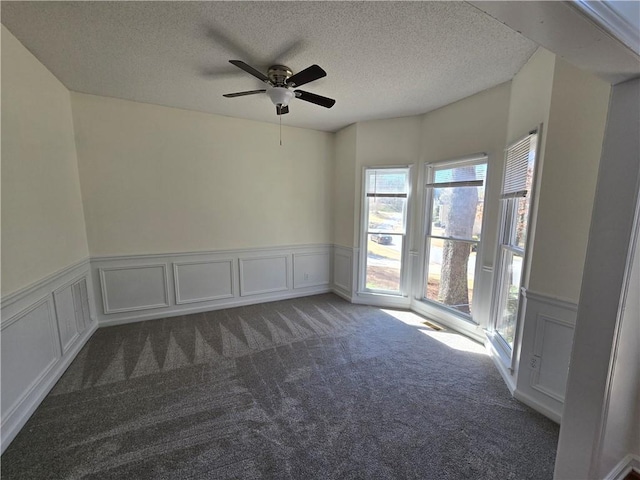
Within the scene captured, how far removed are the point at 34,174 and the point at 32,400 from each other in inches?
68.7

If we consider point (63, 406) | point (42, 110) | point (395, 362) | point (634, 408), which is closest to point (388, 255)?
point (395, 362)

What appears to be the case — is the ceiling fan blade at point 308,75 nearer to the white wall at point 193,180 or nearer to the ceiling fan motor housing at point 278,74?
the ceiling fan motor housing at point 278,74

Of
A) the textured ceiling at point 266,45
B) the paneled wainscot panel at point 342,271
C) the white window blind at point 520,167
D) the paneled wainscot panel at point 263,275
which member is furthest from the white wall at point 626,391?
the paneled wainscot panel at point 263,275

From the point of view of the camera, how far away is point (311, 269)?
456cm

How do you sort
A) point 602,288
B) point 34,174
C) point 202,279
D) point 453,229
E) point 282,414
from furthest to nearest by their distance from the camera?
point 202,279 < point 453,229 < point 34,174 < point 282,414 < point 602,288

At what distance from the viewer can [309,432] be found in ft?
5.84

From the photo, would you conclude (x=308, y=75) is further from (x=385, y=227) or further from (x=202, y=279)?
Answer: (x=202, y=279)

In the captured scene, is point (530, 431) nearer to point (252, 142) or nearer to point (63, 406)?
Answer: point (63, 406)

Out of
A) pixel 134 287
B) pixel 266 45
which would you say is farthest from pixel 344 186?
pixel 134 287

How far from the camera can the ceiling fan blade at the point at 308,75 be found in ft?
6.24

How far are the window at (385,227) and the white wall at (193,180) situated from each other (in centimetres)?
85

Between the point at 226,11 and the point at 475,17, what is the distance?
161 centimetres

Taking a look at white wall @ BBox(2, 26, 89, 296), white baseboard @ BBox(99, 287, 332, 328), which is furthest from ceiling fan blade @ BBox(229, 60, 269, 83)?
white baseboard @ BBox(99, 287, 332, 328)

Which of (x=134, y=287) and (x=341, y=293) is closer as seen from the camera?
(x=134, y=287)
